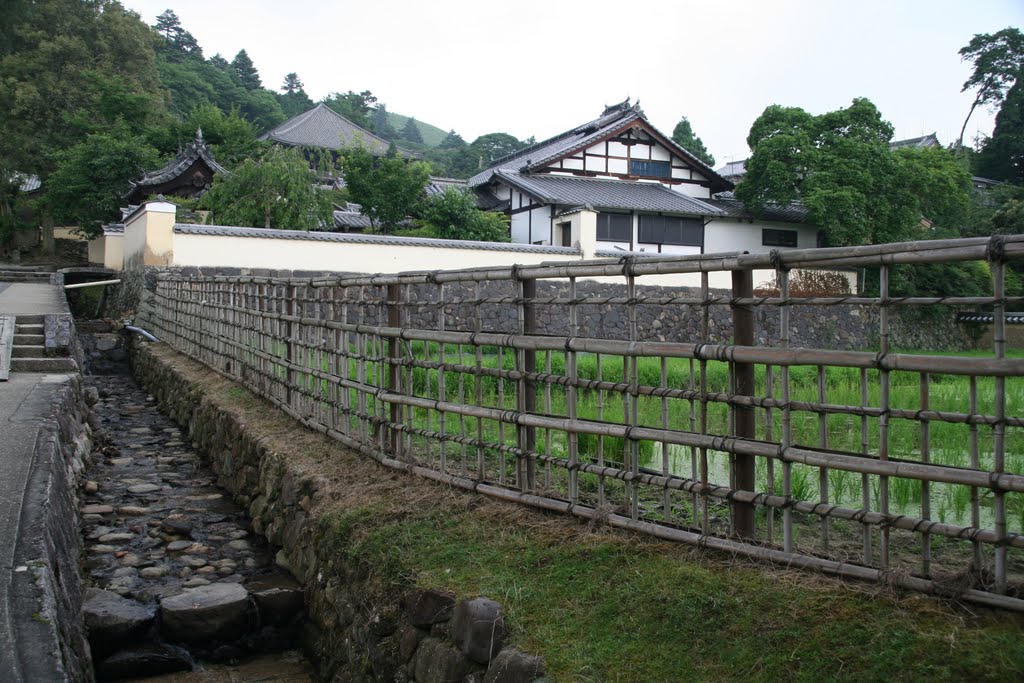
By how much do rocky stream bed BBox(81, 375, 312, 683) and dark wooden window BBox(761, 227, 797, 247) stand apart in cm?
2146

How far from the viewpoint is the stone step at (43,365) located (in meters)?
8.95

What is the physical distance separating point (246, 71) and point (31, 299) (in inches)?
1780

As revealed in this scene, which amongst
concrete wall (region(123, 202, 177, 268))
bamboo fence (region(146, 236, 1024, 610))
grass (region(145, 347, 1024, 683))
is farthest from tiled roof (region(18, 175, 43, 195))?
grass (region(145, 347, 1024, 683))

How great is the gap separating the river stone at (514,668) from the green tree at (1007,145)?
34.5 metres

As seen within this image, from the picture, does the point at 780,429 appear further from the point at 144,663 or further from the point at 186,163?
the point at 186,163

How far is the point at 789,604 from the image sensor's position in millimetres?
2545

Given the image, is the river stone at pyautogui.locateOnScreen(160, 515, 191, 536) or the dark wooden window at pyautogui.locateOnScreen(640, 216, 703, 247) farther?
the dark wooden window at pyautogui.locateOnScreen(640, 216, 703, 247)

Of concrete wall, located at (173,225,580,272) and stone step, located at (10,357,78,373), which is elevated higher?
concrete wall, located at (173,225,580,272)

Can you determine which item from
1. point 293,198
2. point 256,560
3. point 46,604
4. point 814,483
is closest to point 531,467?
point 814,483

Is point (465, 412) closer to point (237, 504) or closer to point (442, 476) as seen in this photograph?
point (442, 476)

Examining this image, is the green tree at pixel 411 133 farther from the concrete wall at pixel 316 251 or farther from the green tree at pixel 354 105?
the concrete wall at pixel 316 251

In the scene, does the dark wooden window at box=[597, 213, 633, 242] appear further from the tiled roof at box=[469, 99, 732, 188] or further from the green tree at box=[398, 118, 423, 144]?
the green tree at box=[398, 118, 423, 144]

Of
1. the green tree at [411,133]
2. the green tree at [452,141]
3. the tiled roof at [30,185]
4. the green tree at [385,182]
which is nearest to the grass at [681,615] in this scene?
the green tree at [385,182]

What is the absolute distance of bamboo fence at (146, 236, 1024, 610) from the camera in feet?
8.07
